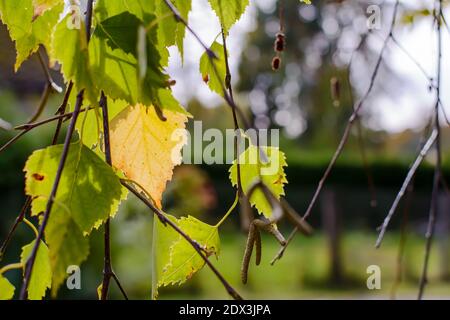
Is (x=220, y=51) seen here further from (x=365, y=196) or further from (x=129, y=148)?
(x=365, y=196)

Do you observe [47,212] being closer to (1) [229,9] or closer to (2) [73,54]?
(2) [73,54]

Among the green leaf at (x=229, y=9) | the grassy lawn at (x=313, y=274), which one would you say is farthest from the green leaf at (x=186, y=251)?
the grassy lawn at (x=313, y=274)

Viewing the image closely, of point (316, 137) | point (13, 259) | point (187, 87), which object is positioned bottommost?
point (13, 259)

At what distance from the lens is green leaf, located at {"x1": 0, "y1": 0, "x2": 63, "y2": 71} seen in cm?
41

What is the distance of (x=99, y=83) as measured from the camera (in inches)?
13.3

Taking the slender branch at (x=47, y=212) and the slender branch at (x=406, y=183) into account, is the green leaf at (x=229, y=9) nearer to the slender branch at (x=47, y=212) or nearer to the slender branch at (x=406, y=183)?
the slender branch at (x=47, y=212)

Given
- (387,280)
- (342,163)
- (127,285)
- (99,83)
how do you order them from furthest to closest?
(342,163) < (387,280) < (127,285) < (99,83)

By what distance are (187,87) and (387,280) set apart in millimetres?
3335

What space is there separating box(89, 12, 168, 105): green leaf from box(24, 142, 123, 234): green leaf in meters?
0.04

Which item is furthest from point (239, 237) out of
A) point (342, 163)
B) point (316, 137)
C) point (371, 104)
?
point (371, 104)

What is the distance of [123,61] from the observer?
0.34m

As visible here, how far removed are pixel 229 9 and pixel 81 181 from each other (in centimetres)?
15

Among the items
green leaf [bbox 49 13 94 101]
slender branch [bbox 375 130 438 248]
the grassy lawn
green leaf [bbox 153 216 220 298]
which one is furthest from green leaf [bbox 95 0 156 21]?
the grassy lawn

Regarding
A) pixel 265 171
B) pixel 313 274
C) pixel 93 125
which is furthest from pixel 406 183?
pixel 313 274
